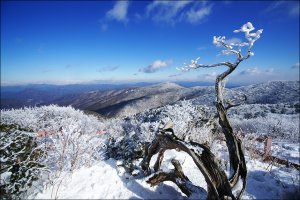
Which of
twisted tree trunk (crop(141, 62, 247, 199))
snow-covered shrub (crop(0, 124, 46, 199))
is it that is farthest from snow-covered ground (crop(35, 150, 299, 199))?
twisted tree trunk (crop(141, 62, 247, 199))

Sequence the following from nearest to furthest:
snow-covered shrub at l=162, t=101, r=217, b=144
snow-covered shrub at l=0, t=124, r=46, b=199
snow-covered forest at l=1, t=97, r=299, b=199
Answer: snow-covered shrub at l=0, t=124, r=46, b=199 → snow-covered forest at l=1, t=97, r=299, b=199 → snow-covered shrub at l=162, t=101, r=217, b=144

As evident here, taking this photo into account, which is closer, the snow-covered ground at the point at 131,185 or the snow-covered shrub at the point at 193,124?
the snow-covered ground at the point at 131,185

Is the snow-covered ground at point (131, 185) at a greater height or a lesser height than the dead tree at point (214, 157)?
lesser

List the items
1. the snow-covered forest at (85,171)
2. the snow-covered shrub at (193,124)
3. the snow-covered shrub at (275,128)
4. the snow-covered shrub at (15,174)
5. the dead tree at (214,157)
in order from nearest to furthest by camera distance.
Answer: the dead tree at (214,157), the snow-covered shrub at (15,174), the snow-covered forest at (85,171), the snow-covered shrub at (193,124), the snow-covered shrub at (275,128)

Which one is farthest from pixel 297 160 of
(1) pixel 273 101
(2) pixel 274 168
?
(1) pixel 273 101

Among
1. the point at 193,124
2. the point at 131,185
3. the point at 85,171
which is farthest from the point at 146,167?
the point at 193,124

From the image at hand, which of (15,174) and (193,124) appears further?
(193,124)

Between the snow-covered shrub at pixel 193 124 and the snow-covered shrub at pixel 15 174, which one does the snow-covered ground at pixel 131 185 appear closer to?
the snow-covered shrub at pixel 15 174

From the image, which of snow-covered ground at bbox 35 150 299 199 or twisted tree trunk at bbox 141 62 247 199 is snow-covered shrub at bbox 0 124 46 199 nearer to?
snow-covered ground at bbox 35 150 299 199

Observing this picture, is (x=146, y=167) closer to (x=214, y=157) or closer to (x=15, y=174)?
(x=214, y=157)

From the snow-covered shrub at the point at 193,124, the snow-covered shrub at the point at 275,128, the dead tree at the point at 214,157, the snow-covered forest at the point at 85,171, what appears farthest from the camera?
the snow-covered shrub at the point at 275,128

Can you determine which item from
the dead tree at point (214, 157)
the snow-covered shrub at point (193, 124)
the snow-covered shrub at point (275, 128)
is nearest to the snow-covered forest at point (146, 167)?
the dead tree at point (214, 157)
